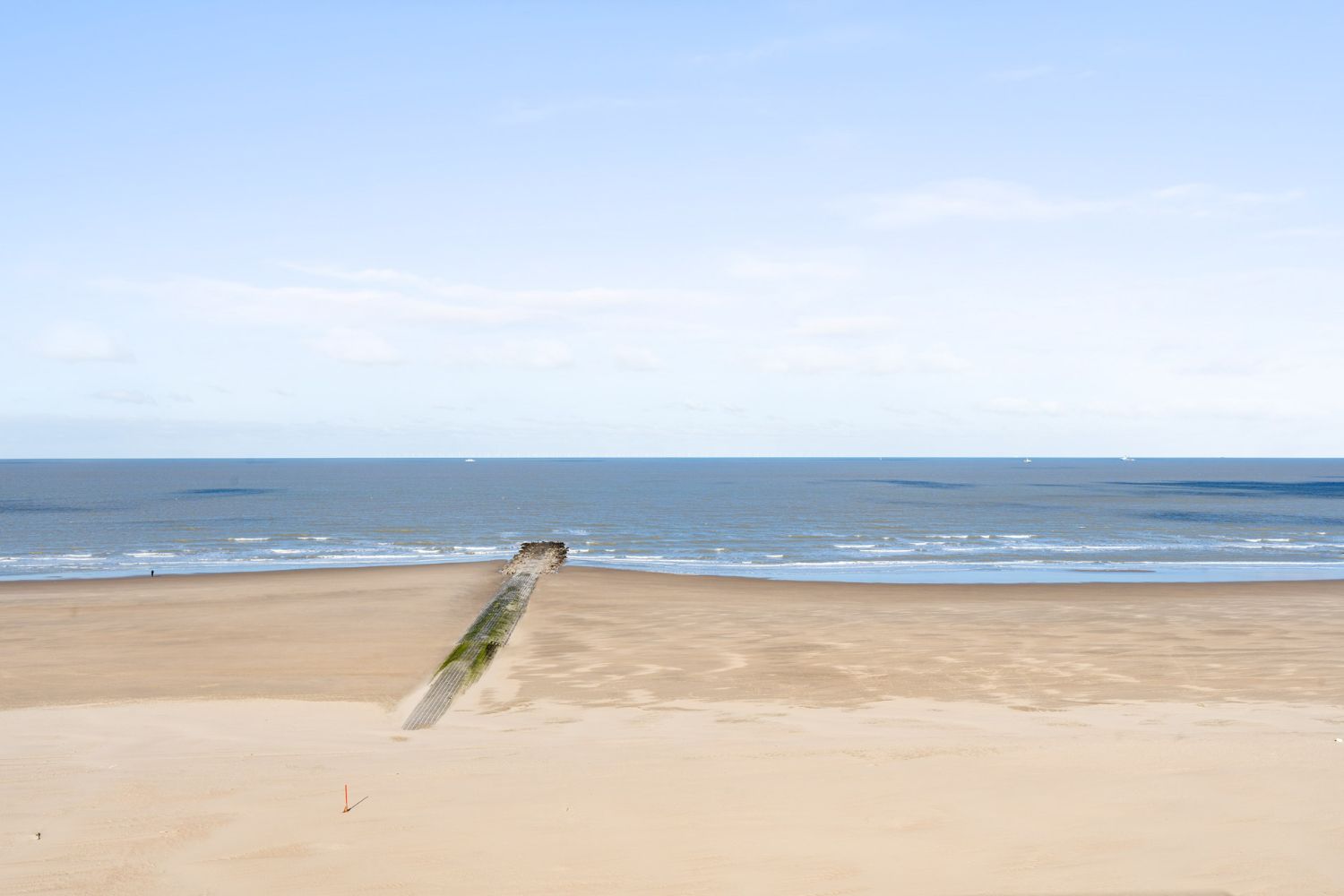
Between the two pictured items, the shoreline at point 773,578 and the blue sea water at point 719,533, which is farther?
the blue sea water at point 719,533

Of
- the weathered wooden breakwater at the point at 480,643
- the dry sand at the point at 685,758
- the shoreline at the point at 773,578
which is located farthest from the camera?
the shoreline at the point at 773,578

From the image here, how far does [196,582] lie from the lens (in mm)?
37531

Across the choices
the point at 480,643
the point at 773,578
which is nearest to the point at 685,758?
the point at 480,643

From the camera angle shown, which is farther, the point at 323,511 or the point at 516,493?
the point at 516,493

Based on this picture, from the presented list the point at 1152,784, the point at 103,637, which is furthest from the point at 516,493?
the point at 1152,784

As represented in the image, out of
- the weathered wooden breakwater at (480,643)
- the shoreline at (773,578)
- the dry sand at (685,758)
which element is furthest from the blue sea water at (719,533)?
the dry sand at (685,758)

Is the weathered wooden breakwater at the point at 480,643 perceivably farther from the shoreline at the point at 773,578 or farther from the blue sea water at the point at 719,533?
the blue sea water at the point at 719,533

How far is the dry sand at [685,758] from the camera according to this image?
931 centimetres

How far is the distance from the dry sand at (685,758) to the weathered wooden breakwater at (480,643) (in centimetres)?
43

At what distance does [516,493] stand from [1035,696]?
106140 mm

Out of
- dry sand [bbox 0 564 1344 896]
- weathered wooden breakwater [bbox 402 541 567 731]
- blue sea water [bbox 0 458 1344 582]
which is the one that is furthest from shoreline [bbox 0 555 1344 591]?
dry sand [bbox 0 564 1344 896]

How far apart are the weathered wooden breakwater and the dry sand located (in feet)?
1.42

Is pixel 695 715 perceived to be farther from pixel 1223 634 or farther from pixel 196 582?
pixel 196 582

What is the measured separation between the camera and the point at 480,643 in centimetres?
2253
